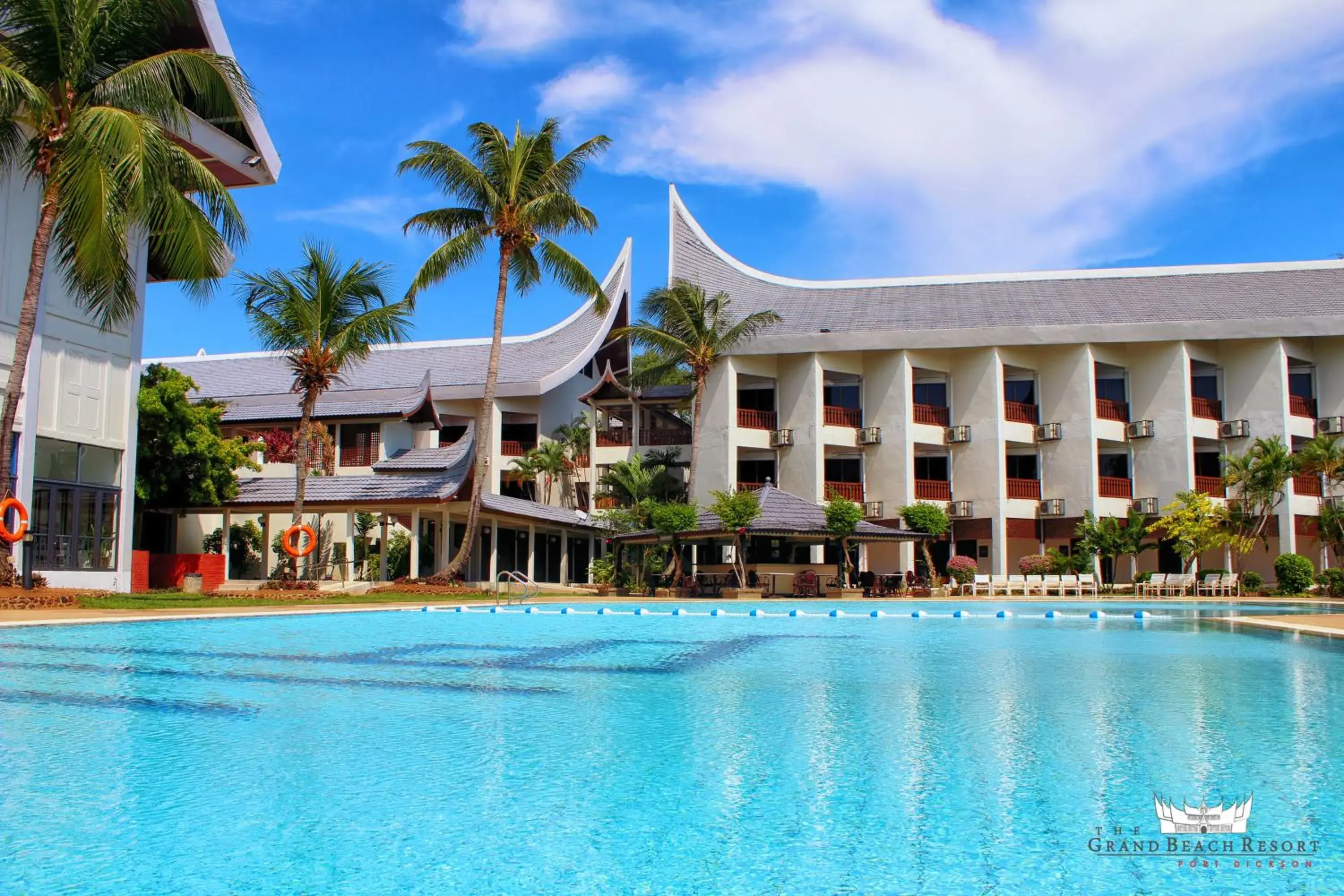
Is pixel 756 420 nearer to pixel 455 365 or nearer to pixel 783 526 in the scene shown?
pixel 783 526

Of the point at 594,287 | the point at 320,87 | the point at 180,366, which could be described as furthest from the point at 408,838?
the point at 180,366

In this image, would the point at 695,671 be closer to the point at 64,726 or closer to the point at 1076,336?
→ the point at 64,726

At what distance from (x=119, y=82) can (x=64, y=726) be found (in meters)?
13.0

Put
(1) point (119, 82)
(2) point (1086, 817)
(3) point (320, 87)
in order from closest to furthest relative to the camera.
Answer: (2) point (1086, 817)
(3) point (320, 87)
(1) point (119, 82)

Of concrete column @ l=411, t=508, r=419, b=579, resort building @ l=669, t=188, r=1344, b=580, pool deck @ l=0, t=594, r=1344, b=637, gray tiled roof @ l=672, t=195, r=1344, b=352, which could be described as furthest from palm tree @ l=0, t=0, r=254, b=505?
gray tiled roof @ l=672, t=195, r=1344, b=352

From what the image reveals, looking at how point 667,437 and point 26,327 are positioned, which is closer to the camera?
point 26,327

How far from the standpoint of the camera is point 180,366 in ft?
142

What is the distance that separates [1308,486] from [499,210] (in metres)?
26.5

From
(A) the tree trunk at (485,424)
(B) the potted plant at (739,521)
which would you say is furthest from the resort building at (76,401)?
(B) the potted plant at (739,521)

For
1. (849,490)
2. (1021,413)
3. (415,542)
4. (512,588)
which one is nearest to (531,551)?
(512,588)

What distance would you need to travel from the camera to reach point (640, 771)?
518 cm

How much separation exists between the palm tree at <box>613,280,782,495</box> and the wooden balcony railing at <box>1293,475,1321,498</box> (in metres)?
16.8

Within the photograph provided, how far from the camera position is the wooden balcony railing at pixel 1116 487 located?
112ft

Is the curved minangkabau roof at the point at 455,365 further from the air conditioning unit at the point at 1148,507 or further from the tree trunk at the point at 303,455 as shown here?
the air conditioning unit at the point at 1148,507
